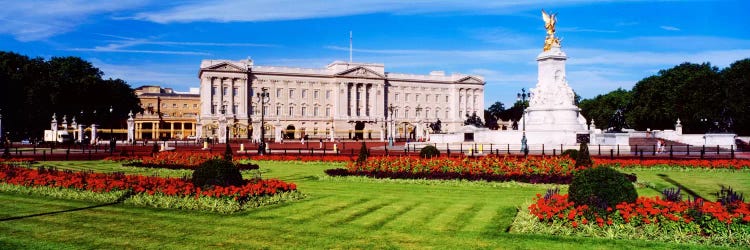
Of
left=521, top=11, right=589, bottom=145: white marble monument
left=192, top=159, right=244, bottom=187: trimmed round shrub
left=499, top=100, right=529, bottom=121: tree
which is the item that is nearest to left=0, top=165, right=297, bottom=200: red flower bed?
left=192, top=159, right=244, bottom=187: trimmed round shrub

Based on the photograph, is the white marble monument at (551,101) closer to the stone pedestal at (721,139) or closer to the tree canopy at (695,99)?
the stone pedestal at (721,139)

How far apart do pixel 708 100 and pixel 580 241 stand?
230 feet

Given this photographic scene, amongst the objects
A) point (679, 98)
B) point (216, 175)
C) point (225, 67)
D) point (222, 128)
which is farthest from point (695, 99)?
point (225, 67)

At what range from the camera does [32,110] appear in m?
80.8

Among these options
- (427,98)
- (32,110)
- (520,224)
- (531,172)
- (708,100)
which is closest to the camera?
(520,224)

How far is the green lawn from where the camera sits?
1110 centimetres

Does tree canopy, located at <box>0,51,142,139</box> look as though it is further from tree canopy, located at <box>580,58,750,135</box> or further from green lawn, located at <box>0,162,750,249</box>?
tree canopy, located at <box>580,58,750,135</box>

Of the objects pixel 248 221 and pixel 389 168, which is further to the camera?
pixel 389 168

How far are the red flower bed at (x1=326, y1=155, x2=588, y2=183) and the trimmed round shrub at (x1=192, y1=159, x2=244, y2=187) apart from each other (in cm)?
758

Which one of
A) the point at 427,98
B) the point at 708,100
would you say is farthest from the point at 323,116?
the point at 708,100

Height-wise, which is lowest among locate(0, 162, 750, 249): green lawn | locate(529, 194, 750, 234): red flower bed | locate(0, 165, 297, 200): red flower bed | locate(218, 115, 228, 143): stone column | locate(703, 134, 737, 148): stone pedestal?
locate(0, 162, 750, 249): green lawn

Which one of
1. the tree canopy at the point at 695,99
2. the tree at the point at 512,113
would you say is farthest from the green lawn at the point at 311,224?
the tree at the point at 512,113

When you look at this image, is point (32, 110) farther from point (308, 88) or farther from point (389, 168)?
point (389, 168)

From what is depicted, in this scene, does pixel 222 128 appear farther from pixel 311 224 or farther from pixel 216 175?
pixel 311 224
